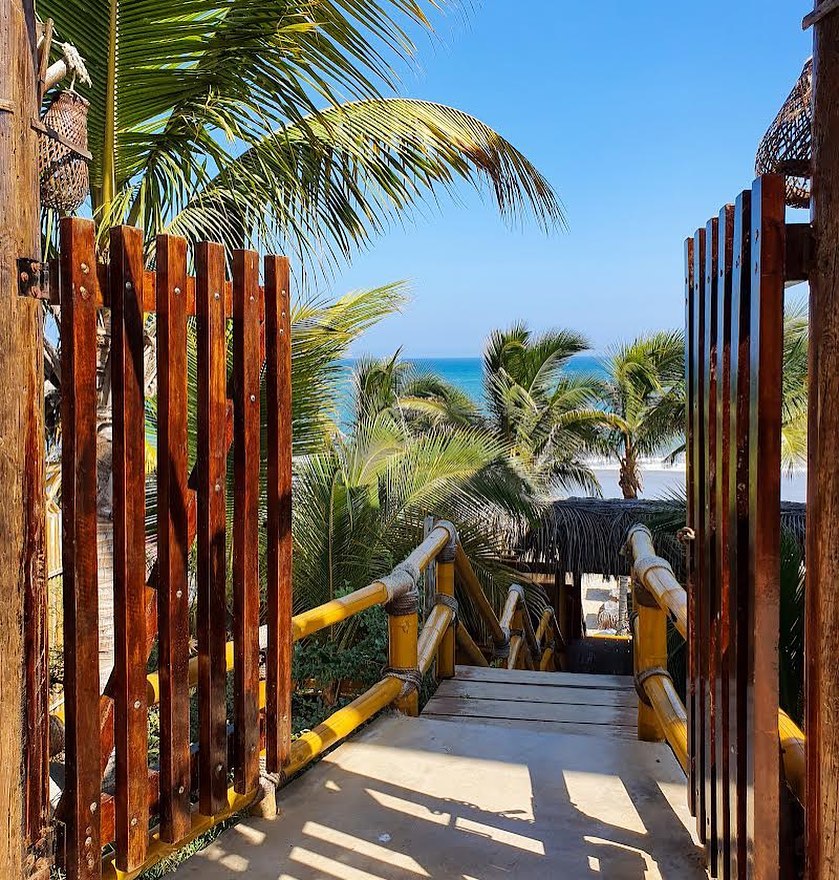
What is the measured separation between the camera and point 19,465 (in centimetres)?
176

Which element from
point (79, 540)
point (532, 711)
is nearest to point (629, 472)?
point (532, 711)

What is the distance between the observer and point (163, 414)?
216cm

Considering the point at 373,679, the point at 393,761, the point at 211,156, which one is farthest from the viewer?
the point at 373,679

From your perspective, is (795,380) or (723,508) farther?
(795,380)

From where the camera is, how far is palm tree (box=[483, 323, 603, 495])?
688 inches

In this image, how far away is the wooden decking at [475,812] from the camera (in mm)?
2682

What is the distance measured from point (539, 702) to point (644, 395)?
52.4ft

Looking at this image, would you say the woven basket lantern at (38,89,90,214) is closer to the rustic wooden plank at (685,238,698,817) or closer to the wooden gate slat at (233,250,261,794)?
the wooden gate slat at (233,250,261,794)

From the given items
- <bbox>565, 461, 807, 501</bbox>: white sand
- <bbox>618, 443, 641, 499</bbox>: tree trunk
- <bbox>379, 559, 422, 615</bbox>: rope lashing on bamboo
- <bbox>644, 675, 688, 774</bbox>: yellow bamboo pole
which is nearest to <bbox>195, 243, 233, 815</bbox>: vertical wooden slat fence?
<bbox>644, 675, 688, 774</bbox>: yellow bamboo pole

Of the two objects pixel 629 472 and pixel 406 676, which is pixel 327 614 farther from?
pixel 629 472

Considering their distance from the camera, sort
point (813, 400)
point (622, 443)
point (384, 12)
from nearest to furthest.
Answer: point (813, 400), point (384, 12), point (622, 443)

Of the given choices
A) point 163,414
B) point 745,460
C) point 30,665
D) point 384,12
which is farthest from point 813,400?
point 384,12

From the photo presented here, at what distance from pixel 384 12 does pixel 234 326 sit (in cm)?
293

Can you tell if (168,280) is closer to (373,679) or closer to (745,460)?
(745,460)
